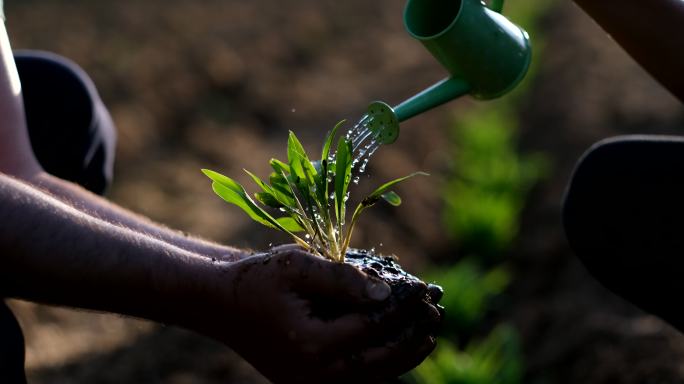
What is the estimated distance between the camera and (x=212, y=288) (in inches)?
44.8

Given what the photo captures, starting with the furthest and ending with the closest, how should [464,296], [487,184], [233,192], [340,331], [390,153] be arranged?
[390,153], [487,184], [464,296], [233,192], [340,331]

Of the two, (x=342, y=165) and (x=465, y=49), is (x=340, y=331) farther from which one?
(x=465, y=49)

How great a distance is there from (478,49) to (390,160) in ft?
8.04

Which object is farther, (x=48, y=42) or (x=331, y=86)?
(x=331, y=86)

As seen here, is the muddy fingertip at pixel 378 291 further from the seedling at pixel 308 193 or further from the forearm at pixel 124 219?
the forearm at pixel 124 219

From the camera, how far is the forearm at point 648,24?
1458 millimetres

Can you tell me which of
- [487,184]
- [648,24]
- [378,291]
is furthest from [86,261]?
[487,184]

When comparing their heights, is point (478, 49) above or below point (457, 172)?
above

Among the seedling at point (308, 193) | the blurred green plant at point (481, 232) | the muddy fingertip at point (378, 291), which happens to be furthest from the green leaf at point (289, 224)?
the blurred green plant at point (481, 232)

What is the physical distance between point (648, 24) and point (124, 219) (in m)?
0.92

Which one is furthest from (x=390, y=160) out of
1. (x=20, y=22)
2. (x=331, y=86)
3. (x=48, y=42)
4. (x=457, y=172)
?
(x=20, y=22)

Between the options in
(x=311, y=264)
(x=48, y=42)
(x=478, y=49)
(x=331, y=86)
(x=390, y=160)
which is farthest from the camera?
(x=331, y=86)

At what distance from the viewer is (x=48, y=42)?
490 centimetres

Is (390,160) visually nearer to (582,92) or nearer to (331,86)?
(582,92)
